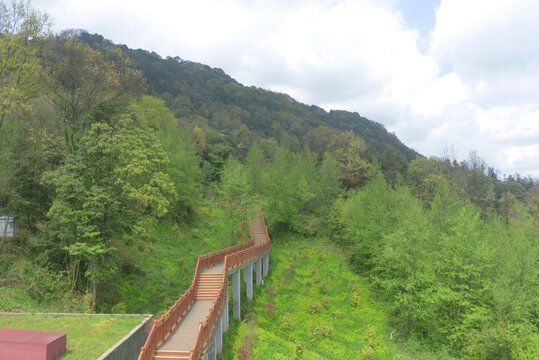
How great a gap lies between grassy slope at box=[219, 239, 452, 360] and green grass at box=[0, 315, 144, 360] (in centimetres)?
611

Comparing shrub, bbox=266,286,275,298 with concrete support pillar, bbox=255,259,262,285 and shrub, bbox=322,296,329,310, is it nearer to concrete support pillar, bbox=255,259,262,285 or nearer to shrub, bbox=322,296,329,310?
concrete support pillar, bbox=255,259,262,285

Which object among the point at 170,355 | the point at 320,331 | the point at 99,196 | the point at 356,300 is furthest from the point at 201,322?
the point at 356,300

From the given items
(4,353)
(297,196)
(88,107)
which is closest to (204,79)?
(297,196)

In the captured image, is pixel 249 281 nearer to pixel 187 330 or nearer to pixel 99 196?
pixel 187 330

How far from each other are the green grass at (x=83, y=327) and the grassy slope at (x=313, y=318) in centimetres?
611

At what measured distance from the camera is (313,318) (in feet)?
80.5

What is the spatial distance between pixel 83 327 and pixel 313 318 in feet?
54.5

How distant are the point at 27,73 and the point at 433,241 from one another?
32.3 meters

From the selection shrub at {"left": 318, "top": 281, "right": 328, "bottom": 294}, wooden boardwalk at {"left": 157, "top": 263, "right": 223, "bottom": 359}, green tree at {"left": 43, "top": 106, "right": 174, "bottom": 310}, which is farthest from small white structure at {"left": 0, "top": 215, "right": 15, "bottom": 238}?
shrub at {"left": 318, "top": 281, "right": 328, "bottom": 294}

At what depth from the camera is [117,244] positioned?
20609mm

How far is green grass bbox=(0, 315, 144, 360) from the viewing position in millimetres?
11665

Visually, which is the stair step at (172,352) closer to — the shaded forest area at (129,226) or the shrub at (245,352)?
the shrub at (245,352)

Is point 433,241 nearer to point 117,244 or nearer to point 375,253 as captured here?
point 375,253

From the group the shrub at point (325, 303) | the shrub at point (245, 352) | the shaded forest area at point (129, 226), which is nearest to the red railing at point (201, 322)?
the shrub at point (245, 352)
